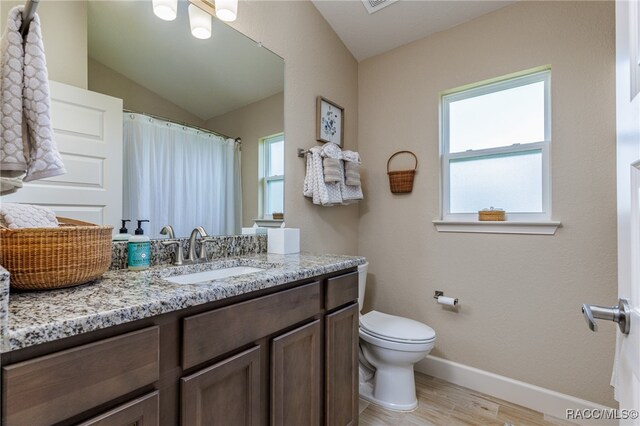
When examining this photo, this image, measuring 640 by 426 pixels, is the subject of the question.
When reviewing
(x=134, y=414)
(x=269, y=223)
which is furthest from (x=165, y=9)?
(x=134, y=414)

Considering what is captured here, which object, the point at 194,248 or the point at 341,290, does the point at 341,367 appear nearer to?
the point at 341,290

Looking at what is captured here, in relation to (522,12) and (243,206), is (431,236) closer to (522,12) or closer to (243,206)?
(243,206)

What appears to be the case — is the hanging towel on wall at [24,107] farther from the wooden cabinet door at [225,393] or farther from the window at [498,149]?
the window at [498,149]

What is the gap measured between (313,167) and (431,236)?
3.17ft

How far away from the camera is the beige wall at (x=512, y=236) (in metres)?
1.63

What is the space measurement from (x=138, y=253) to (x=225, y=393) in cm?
59

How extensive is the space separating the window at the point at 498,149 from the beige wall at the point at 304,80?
0.78 meters

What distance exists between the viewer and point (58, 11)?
1073mm

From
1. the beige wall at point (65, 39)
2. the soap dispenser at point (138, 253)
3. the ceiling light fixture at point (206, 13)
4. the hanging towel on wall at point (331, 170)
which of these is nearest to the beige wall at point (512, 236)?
the hanging towel on wall at point (331, 170)

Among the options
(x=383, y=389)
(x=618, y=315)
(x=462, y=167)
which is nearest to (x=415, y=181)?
(x=462, y=167)

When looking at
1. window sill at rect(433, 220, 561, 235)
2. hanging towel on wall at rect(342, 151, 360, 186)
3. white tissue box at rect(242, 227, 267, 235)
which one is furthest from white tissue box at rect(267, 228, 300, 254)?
window sill at rect(433, 220, 561, 235)

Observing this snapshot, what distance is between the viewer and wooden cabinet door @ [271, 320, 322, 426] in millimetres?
1060

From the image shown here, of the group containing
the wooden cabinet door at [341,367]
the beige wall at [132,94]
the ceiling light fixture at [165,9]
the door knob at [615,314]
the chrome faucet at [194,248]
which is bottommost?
the wooden cabinet door at [341,367]

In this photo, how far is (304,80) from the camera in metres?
2.03
